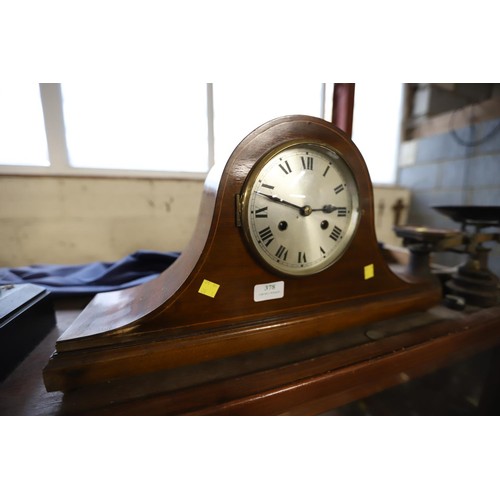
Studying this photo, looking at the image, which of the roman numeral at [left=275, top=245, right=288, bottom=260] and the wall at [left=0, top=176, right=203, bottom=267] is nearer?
the roman numeral at [left=275, top=245, right=288, bottom=260]

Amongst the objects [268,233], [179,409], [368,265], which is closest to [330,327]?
[368,265]

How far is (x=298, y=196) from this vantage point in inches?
23.5

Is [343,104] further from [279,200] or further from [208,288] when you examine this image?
[208,288]

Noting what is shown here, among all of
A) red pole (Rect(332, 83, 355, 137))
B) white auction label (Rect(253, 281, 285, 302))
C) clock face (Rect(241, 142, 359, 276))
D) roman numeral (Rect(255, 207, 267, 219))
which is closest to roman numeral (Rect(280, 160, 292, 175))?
clock face (Rect(241, 142, 359, 276))

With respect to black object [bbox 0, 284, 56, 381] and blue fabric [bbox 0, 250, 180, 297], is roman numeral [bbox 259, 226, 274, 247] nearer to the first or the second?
black object [bbox 0, 284, 56, 381]

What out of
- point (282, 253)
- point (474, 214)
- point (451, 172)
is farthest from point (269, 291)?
point (451, 172)

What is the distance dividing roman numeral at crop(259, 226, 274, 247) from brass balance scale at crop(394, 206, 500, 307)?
58 cm

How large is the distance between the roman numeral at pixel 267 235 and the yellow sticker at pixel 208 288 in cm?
16

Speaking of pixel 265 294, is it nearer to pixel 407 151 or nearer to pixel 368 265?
pixel 368 265

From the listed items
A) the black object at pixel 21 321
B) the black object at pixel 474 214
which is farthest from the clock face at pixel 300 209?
the black object at pixel 21 321

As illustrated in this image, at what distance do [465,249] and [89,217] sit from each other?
192 cm

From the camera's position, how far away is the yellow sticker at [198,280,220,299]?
56 cm

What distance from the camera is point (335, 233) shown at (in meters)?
0.66

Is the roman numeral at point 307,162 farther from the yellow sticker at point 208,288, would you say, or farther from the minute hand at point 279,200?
the yellow sticker at point 208,288
